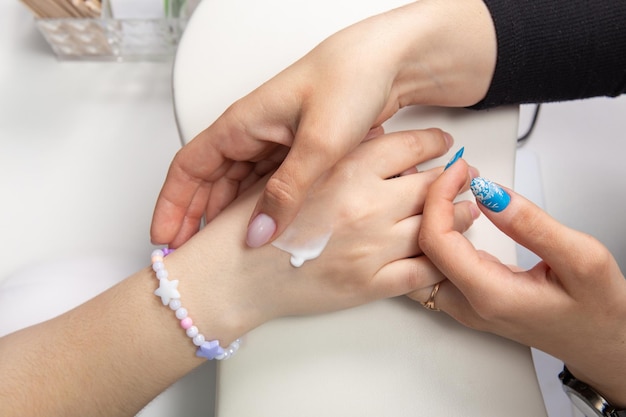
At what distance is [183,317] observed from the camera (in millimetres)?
583

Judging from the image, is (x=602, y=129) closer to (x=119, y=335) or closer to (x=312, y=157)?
(x=312, y=157)

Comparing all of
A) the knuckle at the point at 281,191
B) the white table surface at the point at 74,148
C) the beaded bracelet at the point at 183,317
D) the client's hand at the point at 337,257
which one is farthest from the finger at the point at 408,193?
the white table surface at the point at 74,148

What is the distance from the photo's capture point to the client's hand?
0.58 meters

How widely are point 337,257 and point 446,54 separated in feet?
0.84

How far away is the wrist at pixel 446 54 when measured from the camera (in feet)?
1.98

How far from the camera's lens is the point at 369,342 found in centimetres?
58

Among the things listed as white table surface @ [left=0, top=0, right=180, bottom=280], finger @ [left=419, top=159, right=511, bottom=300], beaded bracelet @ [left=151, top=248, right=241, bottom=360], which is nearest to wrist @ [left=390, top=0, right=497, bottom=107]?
finger @ [left=419, top=159, right=511, bottom=300]

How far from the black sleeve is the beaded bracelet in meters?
0.41

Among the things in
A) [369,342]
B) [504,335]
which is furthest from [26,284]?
[504,335]

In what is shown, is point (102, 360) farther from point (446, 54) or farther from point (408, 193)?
point (446, 54)

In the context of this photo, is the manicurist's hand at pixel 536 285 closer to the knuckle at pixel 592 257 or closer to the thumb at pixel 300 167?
the knuckle at pixel 592 257

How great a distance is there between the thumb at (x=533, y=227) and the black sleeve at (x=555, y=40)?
19 cm

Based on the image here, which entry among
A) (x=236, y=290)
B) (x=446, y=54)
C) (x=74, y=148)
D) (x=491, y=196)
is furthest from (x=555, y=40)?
(x=74, y=148)

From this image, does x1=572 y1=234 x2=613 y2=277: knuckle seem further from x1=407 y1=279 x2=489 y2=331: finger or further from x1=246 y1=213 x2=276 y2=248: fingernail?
x1=246 y1=213 x2=276 y2=248: fingernail
